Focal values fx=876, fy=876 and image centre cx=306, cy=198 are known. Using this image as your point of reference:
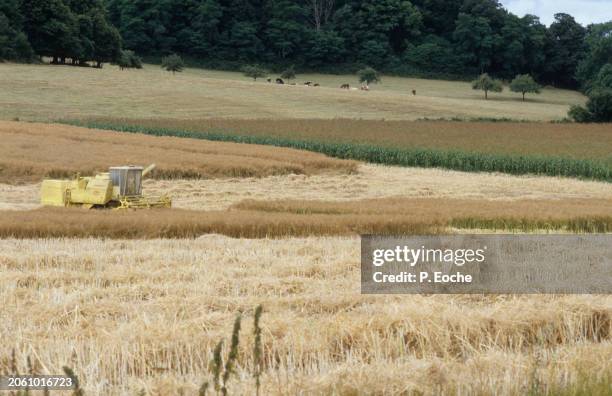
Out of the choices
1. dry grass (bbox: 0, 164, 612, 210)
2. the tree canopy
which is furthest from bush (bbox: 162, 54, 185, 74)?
dry grass (bbox: 0, 164, 612, 210)

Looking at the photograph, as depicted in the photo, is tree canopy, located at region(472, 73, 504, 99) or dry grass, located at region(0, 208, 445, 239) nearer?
dry grass, located at region(0, 208, 445, 239)

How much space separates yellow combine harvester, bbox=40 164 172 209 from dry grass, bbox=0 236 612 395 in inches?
317

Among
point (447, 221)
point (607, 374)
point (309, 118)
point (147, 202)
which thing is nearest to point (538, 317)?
point (607, 374)

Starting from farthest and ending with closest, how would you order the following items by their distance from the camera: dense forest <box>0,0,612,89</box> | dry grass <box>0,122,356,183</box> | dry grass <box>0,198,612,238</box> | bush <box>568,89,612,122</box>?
dense forest <box>0,0,612,89</box>
bush <box>568,89,612,122</box>
dry grass <box>0,122,356,183</box>
dry grass <box>0,198,612,238</box>

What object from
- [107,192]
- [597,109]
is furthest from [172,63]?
[107,192]

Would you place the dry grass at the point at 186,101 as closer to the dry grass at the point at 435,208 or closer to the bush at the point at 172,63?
the bush at the point at 172,63

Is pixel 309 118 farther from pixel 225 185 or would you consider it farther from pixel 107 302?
pixel 107 302

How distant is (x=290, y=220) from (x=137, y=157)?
15.8 meters

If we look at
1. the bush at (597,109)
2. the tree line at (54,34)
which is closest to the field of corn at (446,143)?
the bush at (597,109)

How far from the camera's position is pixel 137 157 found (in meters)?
31.0

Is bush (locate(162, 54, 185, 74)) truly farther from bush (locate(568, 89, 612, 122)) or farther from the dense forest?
bush (locate(568, 89, 612, 122))

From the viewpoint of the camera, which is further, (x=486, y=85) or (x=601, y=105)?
(x=486, y=85)

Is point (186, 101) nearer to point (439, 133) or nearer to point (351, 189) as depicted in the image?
point (439, 133)

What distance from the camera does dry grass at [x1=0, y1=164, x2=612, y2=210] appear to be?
24438mm
